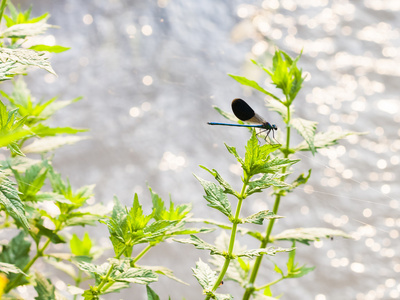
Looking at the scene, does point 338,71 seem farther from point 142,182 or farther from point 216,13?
point 142,182

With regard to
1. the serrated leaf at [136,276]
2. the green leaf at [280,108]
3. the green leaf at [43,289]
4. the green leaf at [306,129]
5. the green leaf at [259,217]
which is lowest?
A: the green leaf at [43,289]

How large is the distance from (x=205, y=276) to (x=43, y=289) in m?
0.20

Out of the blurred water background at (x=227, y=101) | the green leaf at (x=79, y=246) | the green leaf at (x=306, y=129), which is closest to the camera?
the green leaf at (x=306, y=129)

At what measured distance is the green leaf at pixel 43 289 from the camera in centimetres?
53

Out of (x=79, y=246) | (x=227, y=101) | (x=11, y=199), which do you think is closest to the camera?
(x=11, y=199)

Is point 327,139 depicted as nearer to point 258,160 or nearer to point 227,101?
point 258,160

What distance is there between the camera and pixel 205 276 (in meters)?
0.45

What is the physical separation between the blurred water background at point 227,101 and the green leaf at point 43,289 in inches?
25.8

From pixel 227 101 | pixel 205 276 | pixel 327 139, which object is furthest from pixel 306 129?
pixel 227 101

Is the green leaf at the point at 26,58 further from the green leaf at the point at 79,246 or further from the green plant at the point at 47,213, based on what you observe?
the green leaf at the point at 79,246

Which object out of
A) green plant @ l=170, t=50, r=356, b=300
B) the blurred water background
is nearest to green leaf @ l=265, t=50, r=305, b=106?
green plant @ l=170, t=50, r=356, b=300

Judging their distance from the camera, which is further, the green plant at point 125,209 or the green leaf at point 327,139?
the green leaf at point 327,139

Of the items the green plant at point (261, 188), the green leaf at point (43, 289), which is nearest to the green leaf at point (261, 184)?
the green plant at point (261, 188)

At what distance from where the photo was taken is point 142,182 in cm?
133
